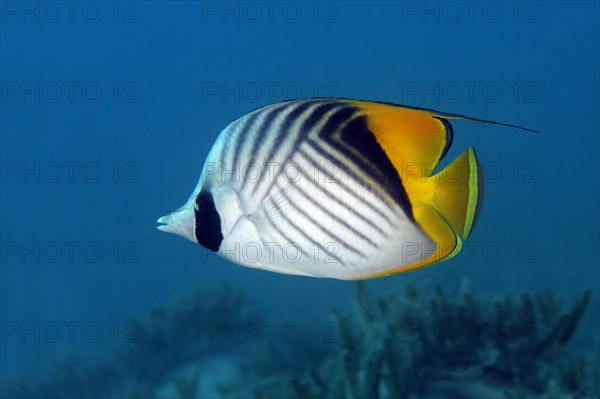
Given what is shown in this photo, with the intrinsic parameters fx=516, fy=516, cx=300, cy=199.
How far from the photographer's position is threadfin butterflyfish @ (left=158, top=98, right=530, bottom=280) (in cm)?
108

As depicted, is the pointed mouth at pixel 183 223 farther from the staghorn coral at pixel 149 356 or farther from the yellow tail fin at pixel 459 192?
the staghorn coral at pixel 149 356

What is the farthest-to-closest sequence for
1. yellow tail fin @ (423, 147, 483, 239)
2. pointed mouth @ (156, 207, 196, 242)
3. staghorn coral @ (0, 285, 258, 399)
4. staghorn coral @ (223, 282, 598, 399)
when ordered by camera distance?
1. staghorn coral @ (0, 285, 258, 399)
2. staghorn coral @ (223, 282, 598, 399)
3. pointed mouth @ (156, 207, 196, 242)
4. yellow tail fin @ (423, 147, 483, 239)

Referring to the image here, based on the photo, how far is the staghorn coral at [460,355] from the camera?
3.55m

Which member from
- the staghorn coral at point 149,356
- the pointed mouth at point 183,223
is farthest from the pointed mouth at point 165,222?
the staghorn coral at point 149,356

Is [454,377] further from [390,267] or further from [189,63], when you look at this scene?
[189,63]

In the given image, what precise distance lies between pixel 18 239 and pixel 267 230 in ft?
138

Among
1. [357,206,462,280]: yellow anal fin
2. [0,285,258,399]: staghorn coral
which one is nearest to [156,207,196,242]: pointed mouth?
[357,206,462,280]: yellow anal fin

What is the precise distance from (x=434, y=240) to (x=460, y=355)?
9.65 ft

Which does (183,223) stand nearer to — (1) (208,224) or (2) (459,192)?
(1) (208,224)

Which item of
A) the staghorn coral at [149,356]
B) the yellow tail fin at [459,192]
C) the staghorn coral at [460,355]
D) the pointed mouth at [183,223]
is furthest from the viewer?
the staghorn coral at [149,356]

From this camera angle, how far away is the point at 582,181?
943 inches

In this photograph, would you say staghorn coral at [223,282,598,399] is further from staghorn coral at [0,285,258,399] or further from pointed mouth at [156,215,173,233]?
staghorn coral at [0,285,258,399]

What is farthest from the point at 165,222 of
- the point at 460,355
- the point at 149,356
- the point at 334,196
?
the point at 149,356

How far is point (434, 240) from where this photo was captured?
1048 mm
